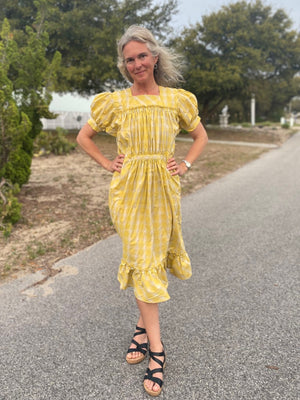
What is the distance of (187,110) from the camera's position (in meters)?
2.02

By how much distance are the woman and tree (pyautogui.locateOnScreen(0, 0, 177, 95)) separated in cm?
1335

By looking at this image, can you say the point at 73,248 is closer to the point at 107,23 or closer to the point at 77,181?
the point at 77,181

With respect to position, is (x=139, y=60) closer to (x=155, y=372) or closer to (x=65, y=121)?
(x=155, y=372)

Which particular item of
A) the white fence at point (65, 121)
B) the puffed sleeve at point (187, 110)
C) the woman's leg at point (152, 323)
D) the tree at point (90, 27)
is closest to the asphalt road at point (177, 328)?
the woman's leg at point (152, 323)

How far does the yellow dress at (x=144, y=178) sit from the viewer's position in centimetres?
191

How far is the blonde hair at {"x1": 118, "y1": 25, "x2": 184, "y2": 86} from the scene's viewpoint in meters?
1.86

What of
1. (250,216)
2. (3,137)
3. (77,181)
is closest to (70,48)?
(77,181)

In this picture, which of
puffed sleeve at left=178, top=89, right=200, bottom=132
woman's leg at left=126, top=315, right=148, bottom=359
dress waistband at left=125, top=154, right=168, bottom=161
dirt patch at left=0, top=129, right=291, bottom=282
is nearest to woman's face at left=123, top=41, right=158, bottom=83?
puffed sleeve at left=178, top=89, right=200, bottom=132

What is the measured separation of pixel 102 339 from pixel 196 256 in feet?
5.60

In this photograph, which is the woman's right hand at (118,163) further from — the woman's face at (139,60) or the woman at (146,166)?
the woman's face at (139,60)

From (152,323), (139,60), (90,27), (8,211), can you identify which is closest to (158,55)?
(139,60)

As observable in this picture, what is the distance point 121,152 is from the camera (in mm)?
2018

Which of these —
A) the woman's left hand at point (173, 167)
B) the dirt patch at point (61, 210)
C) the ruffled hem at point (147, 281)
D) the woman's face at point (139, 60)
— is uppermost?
the woman's face at point (139, 60)

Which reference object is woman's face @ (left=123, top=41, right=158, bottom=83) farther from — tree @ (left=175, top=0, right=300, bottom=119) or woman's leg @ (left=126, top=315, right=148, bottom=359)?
tree @ (left=175, top=0, right=300, bottom=119)
